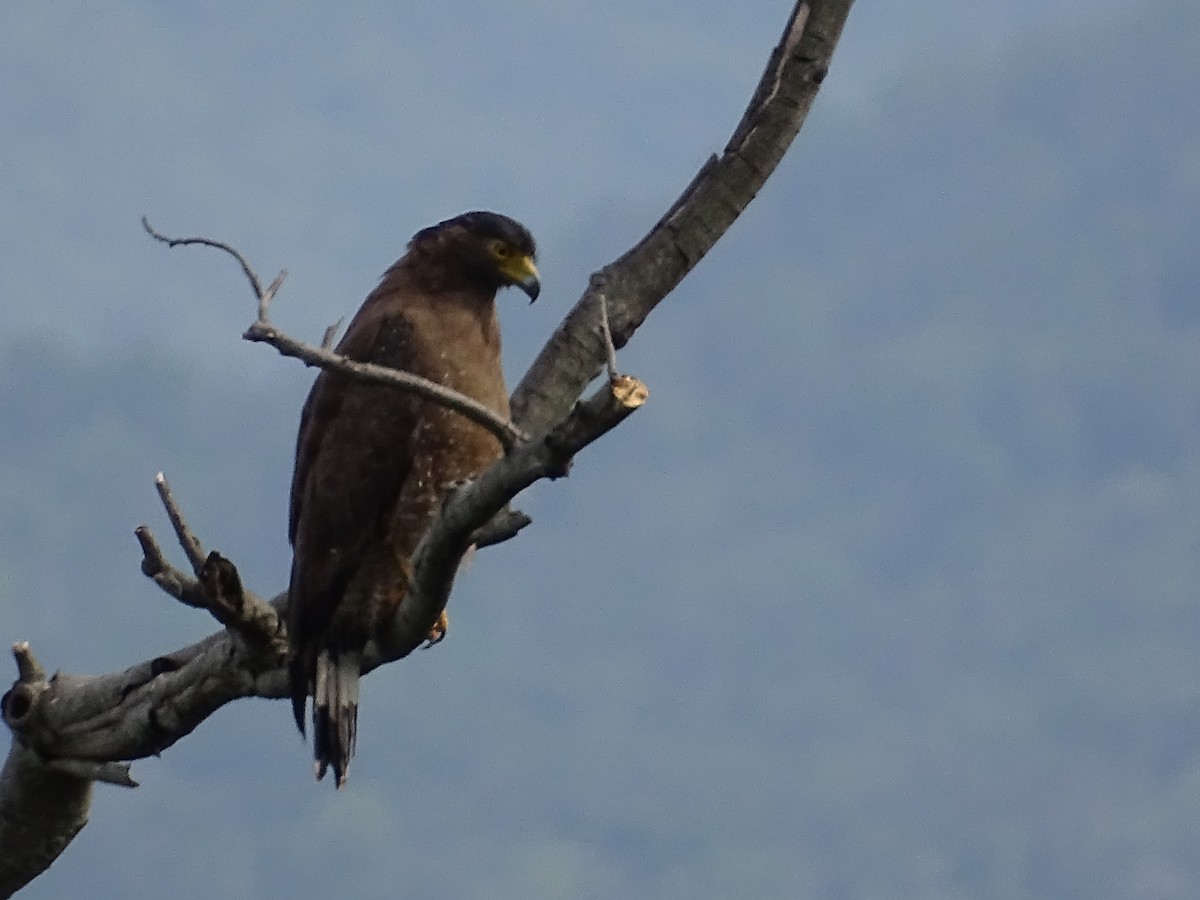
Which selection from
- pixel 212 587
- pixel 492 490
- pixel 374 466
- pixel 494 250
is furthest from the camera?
pixel 494 250

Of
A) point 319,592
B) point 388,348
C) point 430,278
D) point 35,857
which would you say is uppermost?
point 430,278

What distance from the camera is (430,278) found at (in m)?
6.38

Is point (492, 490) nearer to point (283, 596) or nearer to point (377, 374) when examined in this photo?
point (377, 374)

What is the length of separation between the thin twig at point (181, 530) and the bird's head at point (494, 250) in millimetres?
2104

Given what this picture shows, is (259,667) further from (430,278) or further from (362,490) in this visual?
(430,278)

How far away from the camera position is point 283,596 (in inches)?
231

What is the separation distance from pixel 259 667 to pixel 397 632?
0.60 metres

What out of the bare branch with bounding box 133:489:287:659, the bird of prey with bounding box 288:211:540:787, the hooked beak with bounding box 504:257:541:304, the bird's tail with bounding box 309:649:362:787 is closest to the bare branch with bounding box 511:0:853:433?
the bird of prey with bounding box 288:211:540:787

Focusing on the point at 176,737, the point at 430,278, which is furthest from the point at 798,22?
the point at 176,737

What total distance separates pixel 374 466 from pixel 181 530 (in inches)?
51.3

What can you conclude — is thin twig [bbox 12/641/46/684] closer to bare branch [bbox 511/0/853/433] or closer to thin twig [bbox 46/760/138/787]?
thin twig [bbox 46/760/138/787]

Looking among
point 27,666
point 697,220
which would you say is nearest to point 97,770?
point 27,666

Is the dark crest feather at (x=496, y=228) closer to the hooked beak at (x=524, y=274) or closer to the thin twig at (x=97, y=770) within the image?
the hooked beak at (x=524, y=274)

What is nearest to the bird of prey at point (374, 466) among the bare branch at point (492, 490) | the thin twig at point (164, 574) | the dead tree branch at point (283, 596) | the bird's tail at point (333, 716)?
the bird's tail at point (333, 716)
